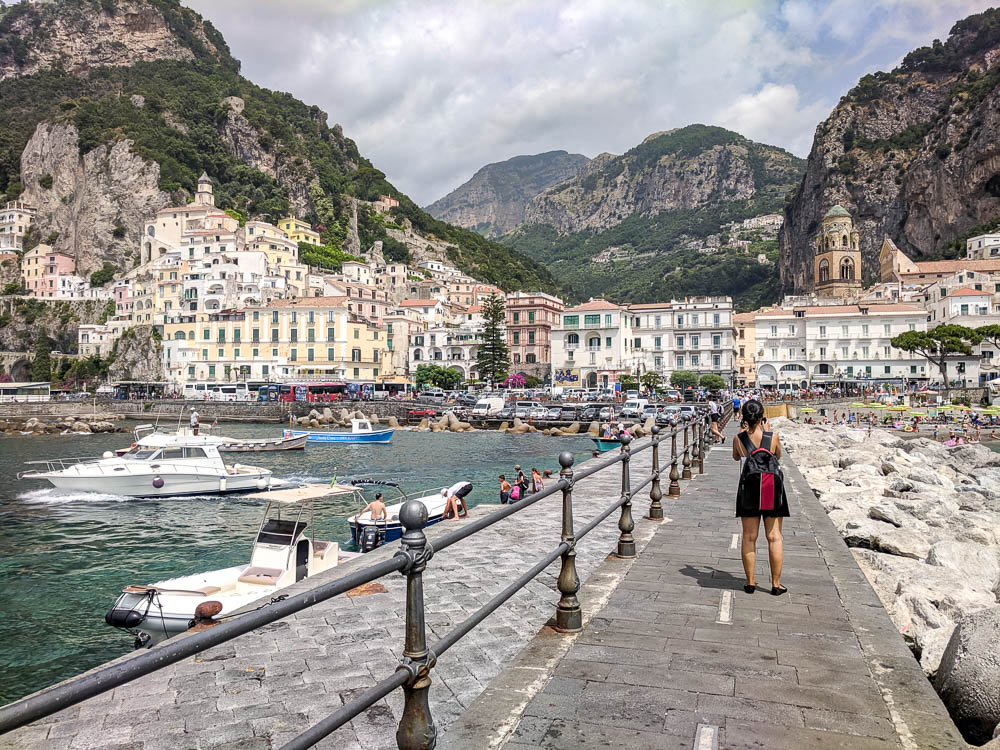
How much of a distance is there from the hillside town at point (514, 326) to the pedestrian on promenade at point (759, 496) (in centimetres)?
6372

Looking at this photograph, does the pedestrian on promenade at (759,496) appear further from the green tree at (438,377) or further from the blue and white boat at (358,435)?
the green tree at (438,377)

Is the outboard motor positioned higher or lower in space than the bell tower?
lower

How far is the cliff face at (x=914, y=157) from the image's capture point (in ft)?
285

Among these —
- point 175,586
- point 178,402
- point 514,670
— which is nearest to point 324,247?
point 178,402

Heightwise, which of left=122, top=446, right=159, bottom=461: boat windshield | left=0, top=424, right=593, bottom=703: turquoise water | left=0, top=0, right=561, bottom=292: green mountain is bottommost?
left=0, top=424, right=593, bottom=703: turquoise water

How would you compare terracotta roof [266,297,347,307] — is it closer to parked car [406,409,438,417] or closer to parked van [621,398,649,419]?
parked car [406,409,438,417]

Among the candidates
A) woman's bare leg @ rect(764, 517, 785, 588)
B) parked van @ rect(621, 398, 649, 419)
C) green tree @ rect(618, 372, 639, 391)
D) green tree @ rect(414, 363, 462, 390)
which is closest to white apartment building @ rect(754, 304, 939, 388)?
green tree @ rect(618, 372, 639, 391)

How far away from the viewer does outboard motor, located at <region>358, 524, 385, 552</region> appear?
13.6 metres

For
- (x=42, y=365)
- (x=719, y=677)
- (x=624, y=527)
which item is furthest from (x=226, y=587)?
(x=42, y=365)

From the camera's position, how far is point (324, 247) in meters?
106

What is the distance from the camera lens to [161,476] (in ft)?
77.4

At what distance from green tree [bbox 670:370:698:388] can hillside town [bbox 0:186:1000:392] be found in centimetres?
304

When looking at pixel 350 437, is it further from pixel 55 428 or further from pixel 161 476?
pixel 55 428

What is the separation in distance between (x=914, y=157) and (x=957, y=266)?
30859mm
